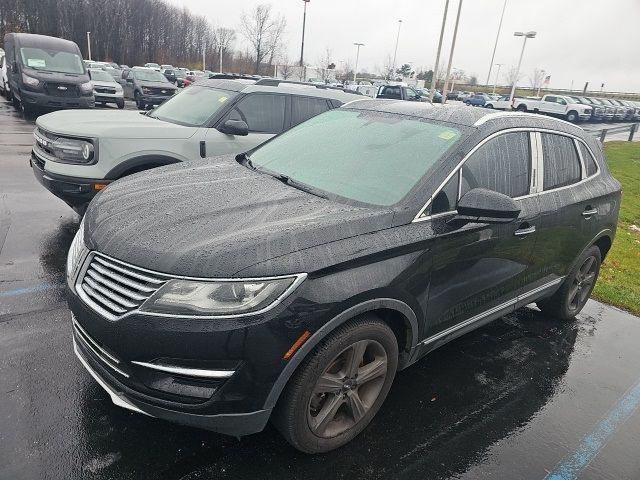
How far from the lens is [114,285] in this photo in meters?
2.27

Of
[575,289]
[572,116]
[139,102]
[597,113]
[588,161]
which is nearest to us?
[588,161]

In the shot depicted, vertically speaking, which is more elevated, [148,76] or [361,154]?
[361,154]

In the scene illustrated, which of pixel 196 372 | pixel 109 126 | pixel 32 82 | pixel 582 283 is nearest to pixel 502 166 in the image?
pixel 582 283

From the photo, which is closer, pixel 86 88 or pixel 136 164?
pixel 136 164

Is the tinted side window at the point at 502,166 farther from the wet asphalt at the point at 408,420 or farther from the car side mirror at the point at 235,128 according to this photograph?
the car side mirror at the point at 235,128

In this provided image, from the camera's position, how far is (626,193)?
1182 cm

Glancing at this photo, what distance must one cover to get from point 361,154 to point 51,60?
16.1 m

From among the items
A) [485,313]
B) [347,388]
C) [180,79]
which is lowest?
[180,79]

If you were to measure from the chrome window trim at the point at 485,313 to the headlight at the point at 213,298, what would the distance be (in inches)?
50.4

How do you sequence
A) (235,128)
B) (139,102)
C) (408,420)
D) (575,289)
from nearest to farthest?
(408,420) < (575,289) < (235,128) < (139,102)

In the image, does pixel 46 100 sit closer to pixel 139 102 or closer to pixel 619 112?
pixel 139 102

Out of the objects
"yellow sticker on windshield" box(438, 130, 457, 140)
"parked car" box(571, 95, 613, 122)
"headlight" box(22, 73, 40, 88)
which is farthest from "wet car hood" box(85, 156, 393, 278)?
"parked car" box(571, 95, 613, 122)

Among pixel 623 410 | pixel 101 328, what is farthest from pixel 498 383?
pixel 101 328

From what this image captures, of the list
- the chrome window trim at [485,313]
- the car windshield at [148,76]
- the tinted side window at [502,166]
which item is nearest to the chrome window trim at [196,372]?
the chrome window trim at [485,313]
